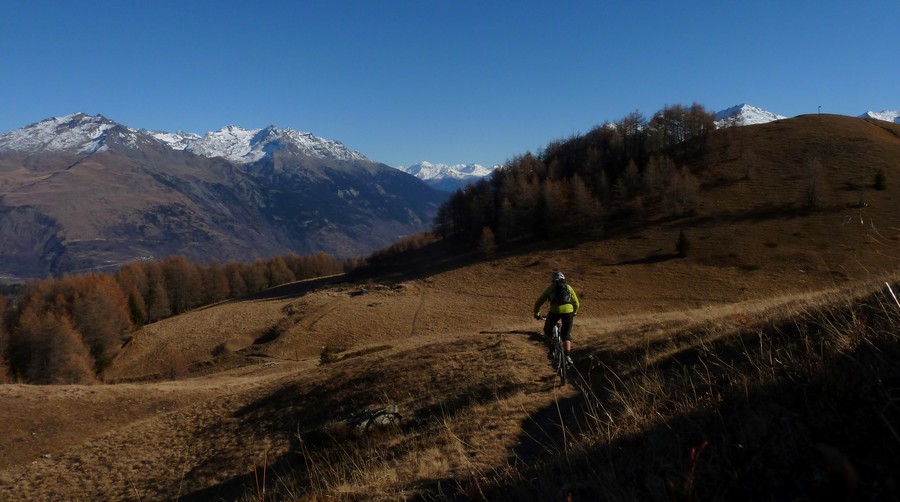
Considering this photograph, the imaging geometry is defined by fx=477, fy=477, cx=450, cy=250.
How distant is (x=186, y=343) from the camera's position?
56.7 m

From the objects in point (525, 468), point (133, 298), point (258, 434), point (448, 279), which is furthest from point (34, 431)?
point (133, 298)

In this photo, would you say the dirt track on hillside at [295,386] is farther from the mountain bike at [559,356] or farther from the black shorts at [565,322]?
the black shorts at [565,322]

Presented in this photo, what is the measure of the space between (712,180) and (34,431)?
88.2 metres

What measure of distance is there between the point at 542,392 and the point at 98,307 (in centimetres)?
8025

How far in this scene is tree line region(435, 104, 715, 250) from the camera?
244ft

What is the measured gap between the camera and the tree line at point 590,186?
7438 centimetres

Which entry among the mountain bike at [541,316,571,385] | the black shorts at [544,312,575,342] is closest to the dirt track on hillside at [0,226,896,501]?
the mountain bike at [541,316,571,385]

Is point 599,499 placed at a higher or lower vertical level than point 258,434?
higher

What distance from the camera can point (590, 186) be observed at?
87188 mm

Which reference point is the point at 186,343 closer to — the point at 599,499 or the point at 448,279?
the point at 448,279

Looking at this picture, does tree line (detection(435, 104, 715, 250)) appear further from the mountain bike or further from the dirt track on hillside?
the mountain bike

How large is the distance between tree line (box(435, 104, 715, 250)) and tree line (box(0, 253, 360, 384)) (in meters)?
53.1

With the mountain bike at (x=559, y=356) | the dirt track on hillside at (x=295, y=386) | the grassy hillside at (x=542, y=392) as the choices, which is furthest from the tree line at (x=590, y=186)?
the mountain bike at (x=559, y=356)

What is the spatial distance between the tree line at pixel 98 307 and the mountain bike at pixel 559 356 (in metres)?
57.7
